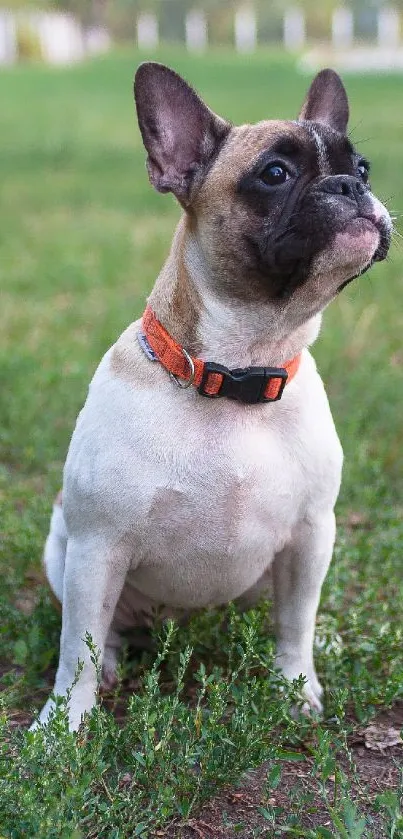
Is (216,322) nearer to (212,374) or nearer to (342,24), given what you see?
(212,374)

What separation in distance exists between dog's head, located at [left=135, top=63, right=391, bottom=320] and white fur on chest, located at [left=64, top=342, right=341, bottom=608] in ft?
1.05

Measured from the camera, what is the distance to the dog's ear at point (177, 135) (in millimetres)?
3139

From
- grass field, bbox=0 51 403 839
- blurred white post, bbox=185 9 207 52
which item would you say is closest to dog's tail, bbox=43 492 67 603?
grass field, bbox=0 51 403 839

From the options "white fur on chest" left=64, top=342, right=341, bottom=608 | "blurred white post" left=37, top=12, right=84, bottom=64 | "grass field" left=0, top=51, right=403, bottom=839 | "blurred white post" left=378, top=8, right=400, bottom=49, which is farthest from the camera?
"blurred white post" left=37, top=12, right=84, bottom=64

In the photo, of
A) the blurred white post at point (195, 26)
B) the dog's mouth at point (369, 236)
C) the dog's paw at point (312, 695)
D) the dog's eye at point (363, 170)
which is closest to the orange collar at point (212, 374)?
the dog's mouth at point (369, 236)

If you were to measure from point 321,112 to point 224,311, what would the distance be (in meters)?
0.82

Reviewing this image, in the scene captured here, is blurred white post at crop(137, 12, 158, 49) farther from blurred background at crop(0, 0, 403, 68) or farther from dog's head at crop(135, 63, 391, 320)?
dog's head at crop(135, 63, 391, 320)

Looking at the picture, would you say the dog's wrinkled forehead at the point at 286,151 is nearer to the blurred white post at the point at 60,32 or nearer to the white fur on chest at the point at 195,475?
the white fur on chest at the point at 195,475

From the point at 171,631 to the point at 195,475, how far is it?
43 cm

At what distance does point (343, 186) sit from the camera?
2.91 meters

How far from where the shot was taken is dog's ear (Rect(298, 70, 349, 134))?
11.1 feet

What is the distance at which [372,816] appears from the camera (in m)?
2.71

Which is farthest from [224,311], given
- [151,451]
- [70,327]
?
[70,327]

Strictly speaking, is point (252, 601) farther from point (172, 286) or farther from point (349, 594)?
point (172, 286)
